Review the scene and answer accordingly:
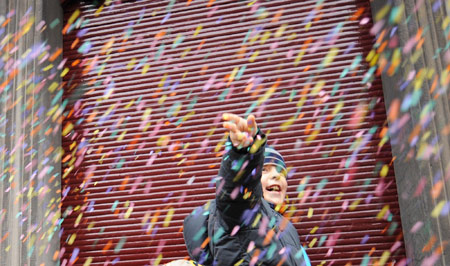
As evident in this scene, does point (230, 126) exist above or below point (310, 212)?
above

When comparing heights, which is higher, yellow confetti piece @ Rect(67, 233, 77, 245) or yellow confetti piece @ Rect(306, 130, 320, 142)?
yellow confetti piece @ Rect(306, 130, 320, 142)

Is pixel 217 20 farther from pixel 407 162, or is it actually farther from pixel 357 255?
pixel 357 255

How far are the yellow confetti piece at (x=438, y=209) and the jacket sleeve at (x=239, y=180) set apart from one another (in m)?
0.85

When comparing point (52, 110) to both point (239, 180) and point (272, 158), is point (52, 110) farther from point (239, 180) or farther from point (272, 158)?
point (239, 180)

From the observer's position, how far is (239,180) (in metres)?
0.99

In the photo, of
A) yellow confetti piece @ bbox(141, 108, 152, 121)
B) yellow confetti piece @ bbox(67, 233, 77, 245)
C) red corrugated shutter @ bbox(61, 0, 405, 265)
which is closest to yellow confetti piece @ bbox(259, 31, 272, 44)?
red corrugated shutter @ bbox(61, 0, 405, 265)

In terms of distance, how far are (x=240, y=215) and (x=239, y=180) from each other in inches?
3.2

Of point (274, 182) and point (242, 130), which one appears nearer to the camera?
point (242, 130)

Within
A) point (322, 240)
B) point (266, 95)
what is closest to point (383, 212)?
point (322, 240)

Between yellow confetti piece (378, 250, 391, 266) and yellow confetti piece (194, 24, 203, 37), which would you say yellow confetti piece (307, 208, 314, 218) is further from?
yellow confetti piece (194, 24, 203, 37)

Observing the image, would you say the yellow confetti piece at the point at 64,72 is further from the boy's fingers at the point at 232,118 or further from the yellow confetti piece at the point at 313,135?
the boy's fingers at the point at 232,118

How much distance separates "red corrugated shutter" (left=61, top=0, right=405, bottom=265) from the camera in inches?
83.1

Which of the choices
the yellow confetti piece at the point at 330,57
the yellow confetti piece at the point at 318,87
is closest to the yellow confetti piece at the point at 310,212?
the yellow confetti piece at the point at 318,87

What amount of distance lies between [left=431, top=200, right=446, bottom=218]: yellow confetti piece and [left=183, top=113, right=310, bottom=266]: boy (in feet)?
2.38
